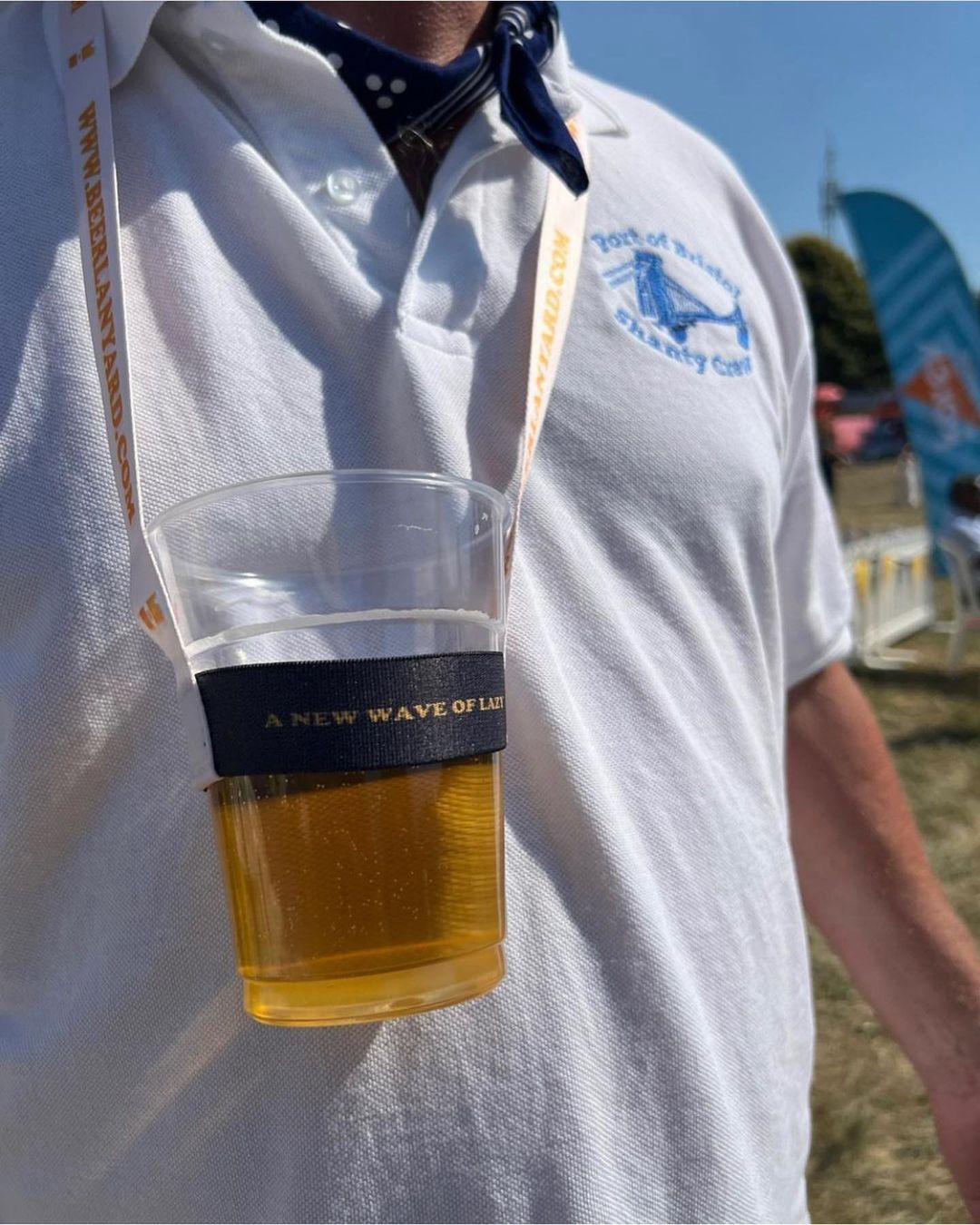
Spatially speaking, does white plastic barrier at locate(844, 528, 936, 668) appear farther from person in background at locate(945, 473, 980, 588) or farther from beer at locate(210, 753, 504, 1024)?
beer at locate(210, 753, 504, 1024)

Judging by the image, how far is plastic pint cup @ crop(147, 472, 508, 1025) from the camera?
2.64 feet

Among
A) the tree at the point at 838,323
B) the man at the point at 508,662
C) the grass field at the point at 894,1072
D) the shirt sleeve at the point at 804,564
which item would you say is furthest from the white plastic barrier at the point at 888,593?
the man at the point at 508,662

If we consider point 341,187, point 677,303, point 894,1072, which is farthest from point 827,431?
point 341,187

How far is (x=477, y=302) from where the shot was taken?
1181 mm

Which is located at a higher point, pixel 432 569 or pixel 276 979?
pixel 432 569

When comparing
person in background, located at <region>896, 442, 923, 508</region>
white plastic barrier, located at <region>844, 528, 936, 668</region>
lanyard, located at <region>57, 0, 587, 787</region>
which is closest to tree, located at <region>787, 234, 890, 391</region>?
person in background, located at <region>896, 442, 923, 508</region>

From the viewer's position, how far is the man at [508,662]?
3.21ft

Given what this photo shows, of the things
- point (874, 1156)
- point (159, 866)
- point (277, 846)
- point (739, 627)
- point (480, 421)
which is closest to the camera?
point (277, 846)

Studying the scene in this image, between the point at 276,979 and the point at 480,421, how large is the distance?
1.78 ft

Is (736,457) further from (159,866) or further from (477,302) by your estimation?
(159,866)

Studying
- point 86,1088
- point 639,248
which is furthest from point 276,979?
point 639,248

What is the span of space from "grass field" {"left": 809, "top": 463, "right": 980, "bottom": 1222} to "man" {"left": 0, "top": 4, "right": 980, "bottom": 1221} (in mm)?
2218

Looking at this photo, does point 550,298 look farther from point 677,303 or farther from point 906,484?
point 906,484

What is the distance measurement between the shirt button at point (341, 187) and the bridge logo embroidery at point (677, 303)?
31 centimetres
